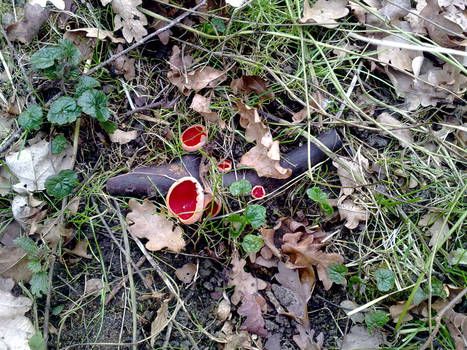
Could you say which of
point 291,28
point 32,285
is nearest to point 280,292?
point 32,285

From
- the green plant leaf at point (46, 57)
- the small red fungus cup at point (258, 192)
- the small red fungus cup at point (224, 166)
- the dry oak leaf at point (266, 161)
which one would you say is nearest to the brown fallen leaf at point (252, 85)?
the dry oak leaf at point (266, 161)

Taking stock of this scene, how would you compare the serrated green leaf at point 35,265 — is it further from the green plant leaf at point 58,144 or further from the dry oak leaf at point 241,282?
the dry oak leaf at point 241,282

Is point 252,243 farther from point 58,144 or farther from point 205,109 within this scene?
point 58,144

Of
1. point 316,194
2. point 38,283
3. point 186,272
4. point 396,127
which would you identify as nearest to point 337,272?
point 316,194

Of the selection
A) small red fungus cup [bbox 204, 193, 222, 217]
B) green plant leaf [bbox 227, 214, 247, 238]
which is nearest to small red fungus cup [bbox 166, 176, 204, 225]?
small red fungus cup [bbox 204, 193, 222, 217]

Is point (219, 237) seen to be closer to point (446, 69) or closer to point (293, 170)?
point (293, 170)

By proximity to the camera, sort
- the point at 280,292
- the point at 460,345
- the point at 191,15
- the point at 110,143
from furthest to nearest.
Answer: the point at 191,15 → the point at 110,143 → the point at 280,292 → the point at 460,345
